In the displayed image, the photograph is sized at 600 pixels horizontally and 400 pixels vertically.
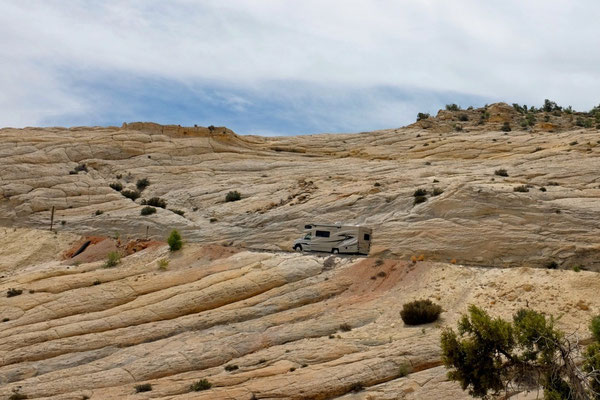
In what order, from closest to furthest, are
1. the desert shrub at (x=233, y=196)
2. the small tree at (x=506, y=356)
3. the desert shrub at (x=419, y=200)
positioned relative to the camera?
the small tree at (x=506, y=356) < the desert shrub at (x=419, y=200) < the desert shrub at (x=233, y=196)

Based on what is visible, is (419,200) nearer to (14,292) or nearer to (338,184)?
(338,184)

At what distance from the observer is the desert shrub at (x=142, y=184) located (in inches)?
2388

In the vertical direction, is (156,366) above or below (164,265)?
below

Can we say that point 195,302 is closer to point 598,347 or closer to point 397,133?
point 598,347

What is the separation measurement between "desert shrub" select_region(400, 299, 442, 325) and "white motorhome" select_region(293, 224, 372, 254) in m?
10.6

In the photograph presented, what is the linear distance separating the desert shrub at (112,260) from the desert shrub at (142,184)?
18.1 meters

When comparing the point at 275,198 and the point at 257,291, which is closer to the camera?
the point at 257,291

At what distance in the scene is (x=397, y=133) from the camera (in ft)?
266

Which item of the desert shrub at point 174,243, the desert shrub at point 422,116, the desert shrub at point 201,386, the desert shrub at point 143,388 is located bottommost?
the desert shrub at point 143,388

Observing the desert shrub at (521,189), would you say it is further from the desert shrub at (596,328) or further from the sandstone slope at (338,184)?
the desert shrub at (596,328)

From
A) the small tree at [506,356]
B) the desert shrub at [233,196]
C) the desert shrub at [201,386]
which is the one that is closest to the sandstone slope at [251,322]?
the desert shrub at [201,386]

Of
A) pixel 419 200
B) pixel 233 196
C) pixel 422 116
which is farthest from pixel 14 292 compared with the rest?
pixel 422 116

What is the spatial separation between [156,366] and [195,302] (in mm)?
6272

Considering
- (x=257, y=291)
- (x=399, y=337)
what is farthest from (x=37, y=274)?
(x=399, y=337)
